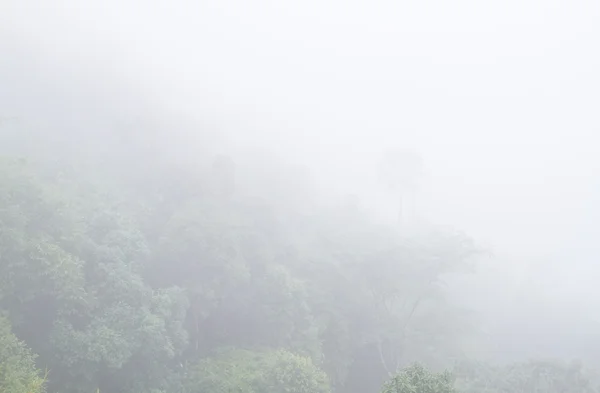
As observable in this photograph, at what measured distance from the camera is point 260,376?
28141 millimetres

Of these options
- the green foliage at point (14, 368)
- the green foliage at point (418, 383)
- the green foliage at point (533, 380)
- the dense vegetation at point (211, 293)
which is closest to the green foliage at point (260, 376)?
the dense vegetation at point (211, 293)

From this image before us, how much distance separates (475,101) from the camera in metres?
196

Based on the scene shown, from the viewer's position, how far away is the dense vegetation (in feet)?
85.4

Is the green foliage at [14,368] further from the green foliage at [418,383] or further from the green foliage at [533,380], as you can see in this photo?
the green foliage at [533,380]

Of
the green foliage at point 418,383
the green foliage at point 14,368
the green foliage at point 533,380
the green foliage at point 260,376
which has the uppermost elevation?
the green foliage at point 418,383

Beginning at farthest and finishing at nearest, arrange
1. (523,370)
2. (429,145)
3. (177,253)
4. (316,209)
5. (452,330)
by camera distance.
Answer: (429,145) → (316,209) → (452,330) → (177,253) → (523,370)

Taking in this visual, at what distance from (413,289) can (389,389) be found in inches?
1170

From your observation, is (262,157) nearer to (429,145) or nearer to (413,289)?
(413,289)

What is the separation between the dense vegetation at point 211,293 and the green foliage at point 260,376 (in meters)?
0.09

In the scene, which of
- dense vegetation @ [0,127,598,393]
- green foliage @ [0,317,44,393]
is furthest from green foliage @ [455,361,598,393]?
green foliage @ [0,317,44,393]

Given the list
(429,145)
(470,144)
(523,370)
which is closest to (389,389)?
(523,370)

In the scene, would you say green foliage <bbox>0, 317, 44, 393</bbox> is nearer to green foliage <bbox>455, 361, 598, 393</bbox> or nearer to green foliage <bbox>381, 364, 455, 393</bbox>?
green foliage <bbox>381, 364, 455, 393</bbox>

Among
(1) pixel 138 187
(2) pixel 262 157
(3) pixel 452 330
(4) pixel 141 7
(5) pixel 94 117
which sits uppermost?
(4) pixel 141 7

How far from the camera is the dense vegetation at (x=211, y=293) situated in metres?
26.0
